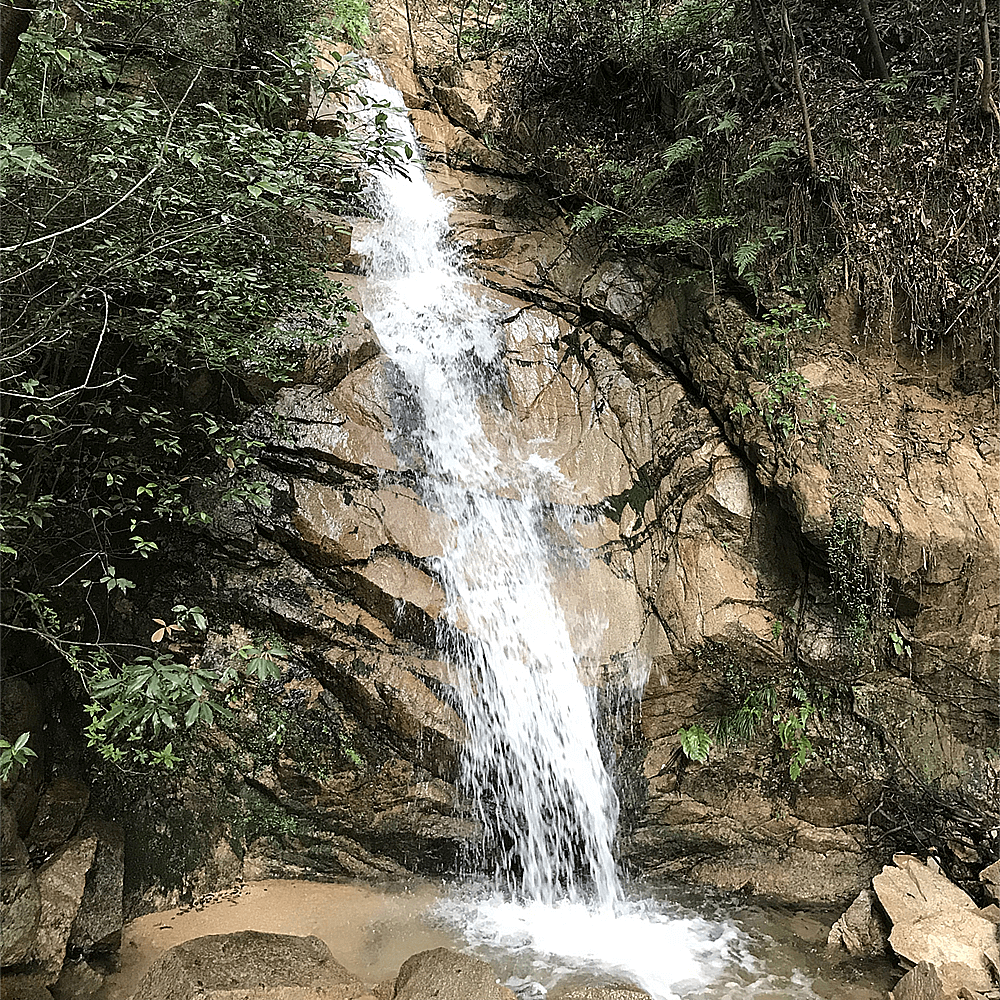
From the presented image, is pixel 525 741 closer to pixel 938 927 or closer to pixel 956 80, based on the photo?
pixel 938 927

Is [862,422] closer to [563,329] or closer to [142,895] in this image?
[563,329]

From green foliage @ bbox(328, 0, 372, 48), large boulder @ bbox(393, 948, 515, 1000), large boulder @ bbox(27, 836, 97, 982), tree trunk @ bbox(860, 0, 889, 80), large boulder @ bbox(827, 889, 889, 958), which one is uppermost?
green foliage @ bbox(328, 0, 372, 48)

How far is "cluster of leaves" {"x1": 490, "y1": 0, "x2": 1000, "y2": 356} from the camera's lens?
5773mm

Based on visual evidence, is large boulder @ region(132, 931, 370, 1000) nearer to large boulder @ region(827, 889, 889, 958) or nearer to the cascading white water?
the cascading white water

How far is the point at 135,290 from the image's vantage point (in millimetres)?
3982

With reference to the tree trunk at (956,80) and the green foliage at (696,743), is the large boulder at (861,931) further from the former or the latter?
the tree trunk at (956,80)

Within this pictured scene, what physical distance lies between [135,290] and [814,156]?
547cm

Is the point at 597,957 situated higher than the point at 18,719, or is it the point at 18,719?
the point at 18,719

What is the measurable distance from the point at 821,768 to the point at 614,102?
23.8 ft

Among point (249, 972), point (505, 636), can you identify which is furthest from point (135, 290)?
point (249, 972)

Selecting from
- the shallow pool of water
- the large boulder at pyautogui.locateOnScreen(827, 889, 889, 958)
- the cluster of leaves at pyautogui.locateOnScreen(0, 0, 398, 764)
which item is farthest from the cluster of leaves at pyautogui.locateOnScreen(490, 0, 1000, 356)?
the shallow pool of water

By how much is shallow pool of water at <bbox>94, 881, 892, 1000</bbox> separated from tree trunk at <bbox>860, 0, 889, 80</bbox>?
23.1 feet

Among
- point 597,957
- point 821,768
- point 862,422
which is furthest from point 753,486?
point 597,957

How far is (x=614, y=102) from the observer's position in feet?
26.8
